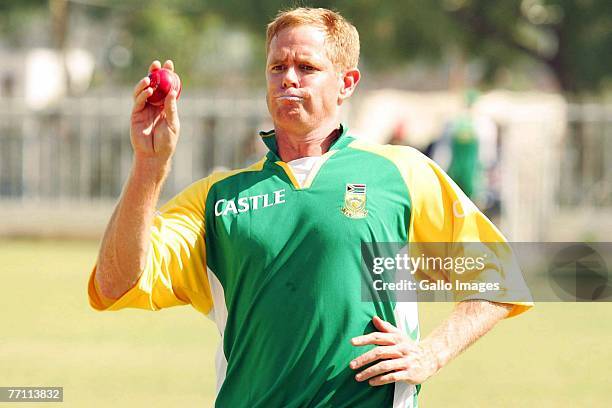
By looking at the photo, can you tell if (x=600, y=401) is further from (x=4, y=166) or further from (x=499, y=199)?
(x=4, y=166)

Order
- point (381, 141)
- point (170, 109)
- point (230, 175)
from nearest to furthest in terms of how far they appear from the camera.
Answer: point (170, 109) < point (230, 175) < point (381, 141)

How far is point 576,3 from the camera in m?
25.6

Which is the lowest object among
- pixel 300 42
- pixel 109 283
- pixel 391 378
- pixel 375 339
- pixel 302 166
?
pixel 391 378

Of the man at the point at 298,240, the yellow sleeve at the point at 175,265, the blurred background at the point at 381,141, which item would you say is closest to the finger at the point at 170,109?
the man at the point at 298,240

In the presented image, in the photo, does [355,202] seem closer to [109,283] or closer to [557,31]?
[109,283]

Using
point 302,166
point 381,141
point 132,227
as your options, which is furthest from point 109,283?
point 381,141

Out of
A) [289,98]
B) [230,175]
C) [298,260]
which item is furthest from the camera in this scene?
[230,175]

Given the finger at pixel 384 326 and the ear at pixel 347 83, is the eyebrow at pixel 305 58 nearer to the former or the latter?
the ear at pixel 347 83

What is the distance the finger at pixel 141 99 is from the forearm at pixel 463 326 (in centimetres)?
113

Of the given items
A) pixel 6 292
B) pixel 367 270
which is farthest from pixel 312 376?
pixel 6 292

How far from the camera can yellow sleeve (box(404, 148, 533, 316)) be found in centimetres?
409

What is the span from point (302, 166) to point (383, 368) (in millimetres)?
771

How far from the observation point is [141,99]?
381 cm

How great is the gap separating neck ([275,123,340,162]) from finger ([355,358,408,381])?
0.81m
